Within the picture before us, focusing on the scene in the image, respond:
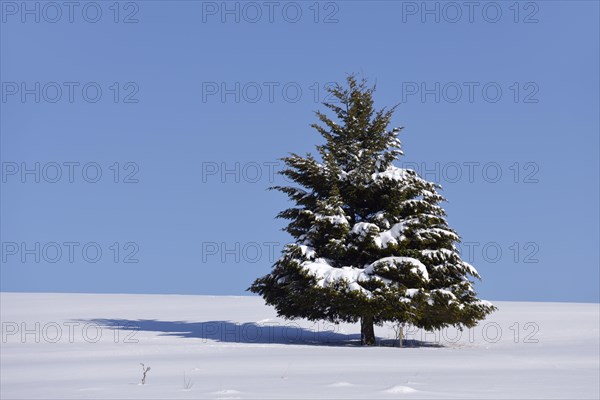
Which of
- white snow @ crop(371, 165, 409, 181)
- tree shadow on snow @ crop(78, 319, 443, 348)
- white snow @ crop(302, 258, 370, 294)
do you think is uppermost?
white snow @ crop(371, 165, 409, 181)

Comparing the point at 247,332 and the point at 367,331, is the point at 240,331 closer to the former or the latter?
the point at 247,332

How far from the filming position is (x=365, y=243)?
24.0 meters

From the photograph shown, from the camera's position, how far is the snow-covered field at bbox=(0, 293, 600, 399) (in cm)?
1114

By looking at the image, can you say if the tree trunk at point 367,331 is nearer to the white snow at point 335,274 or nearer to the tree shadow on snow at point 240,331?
the tree shadow on snow at point 240,331

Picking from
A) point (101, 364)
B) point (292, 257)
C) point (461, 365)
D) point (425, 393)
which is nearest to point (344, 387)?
point (425, 393)

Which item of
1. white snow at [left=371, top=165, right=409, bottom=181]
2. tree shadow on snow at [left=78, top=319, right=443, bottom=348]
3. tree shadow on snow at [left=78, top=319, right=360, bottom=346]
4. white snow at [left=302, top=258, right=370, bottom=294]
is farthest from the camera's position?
tree shadow on snow at [left=78, top=319, right=360, bottom=346]

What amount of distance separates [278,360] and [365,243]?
26.9ft

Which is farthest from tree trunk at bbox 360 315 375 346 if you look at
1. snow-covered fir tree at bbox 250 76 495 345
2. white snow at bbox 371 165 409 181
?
white snow at bbox 371 165 409 181

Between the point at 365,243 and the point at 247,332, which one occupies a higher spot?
the point at 365,243

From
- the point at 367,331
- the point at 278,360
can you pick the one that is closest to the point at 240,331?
the point at 367,331

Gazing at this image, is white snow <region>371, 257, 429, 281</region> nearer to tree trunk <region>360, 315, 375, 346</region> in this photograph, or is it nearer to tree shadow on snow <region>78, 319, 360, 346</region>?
tree trunk <region>360, 315, 375, 346</region>

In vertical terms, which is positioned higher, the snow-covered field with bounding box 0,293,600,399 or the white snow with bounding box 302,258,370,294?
the white snow with bounding box 302,258,370,294

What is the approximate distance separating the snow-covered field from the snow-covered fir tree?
61.5 inches

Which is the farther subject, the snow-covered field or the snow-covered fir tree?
the snow-covered fir tree
